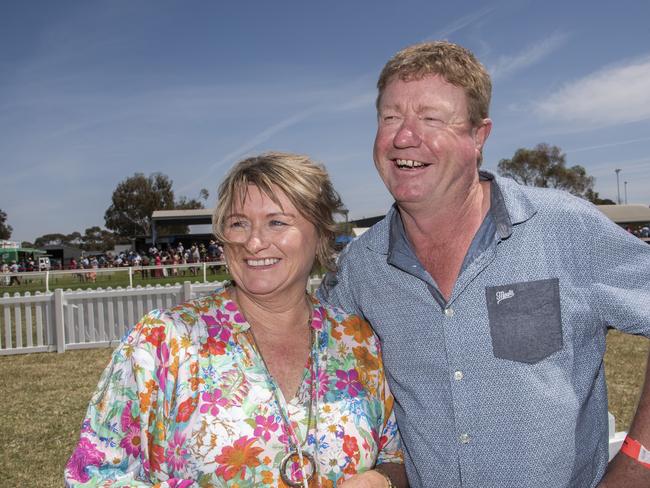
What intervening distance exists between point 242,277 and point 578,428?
56.2 inches

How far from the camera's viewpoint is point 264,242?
88.2 inches

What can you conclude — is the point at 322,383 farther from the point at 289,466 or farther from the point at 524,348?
the point at 524,348

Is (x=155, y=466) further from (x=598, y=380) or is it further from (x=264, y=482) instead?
(x=598, y=380)

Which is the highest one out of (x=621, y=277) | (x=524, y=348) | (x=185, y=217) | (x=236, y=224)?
(x=185, y=217)

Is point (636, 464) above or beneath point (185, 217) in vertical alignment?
beneath

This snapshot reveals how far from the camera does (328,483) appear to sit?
2.10 meters

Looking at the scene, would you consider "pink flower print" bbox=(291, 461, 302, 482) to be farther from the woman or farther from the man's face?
the man's face

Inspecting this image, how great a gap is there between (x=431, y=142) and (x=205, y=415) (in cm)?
135

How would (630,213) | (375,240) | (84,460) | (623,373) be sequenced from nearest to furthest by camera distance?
1. (84,460)
2. (375,240)
3. (623,373)
4. (630,213)

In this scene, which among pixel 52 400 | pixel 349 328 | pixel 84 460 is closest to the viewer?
pixel 84 460

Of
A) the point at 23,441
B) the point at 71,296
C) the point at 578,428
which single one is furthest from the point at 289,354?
the point at 71,296

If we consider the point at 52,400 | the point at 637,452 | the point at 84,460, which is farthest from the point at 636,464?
the point at 52,400

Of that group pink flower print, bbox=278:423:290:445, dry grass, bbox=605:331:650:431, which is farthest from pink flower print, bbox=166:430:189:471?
dry grass, bbox=605:331:650:431

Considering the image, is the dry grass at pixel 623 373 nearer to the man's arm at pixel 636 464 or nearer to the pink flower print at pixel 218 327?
the man's arm at pixel 636 464
